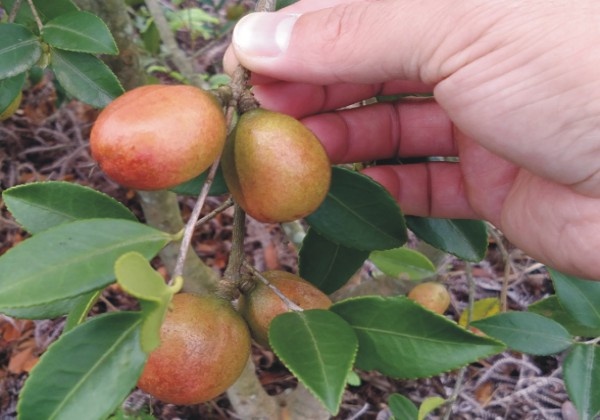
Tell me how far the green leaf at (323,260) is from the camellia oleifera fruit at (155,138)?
1.57ft

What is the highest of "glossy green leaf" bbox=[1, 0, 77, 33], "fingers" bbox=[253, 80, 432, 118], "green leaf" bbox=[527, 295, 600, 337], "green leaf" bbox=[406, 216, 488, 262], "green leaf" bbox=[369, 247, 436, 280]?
"glossy green leaf" bbox=[1, 0, 77, 33]

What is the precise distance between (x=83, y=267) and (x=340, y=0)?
0.87 meters

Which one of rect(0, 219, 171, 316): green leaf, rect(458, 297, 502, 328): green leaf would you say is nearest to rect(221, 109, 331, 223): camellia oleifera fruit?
rect(0, 219, 171, 316): green leaf

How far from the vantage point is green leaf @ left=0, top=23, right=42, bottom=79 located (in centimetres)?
119

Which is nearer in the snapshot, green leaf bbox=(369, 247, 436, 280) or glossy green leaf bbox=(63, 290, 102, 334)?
glossy green leaf bbox=(63, 290, 102, 334)

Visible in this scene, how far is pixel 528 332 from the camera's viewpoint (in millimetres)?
1228

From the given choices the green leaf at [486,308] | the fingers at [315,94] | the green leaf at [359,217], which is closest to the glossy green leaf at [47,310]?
the green leaf at [359,217]

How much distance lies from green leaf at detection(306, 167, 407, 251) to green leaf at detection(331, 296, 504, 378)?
0.71ft

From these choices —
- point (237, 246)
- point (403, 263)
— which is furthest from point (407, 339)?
point (403, 263)

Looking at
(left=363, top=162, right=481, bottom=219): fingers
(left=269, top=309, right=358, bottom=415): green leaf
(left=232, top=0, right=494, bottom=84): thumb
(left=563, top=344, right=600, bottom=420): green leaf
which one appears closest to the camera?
(left=269, top=309, right=358, bottom=415): green leaf

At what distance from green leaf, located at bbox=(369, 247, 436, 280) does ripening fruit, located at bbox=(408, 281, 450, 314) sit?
0.59 ft

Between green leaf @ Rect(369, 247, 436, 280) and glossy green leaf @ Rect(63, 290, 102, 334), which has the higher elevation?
glossy green leaf @ Rect(63, 290, 102, 334)

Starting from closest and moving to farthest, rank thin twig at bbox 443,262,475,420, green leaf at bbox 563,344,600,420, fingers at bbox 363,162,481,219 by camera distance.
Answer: green leaf at bbox 563,344,600,420
fingers at bbox 363,162,481,219
thin twig at bbox 443,262,475,420

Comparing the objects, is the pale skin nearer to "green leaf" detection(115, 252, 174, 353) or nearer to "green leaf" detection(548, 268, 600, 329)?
"green leaf" detection(548, 268, 600, 329)
